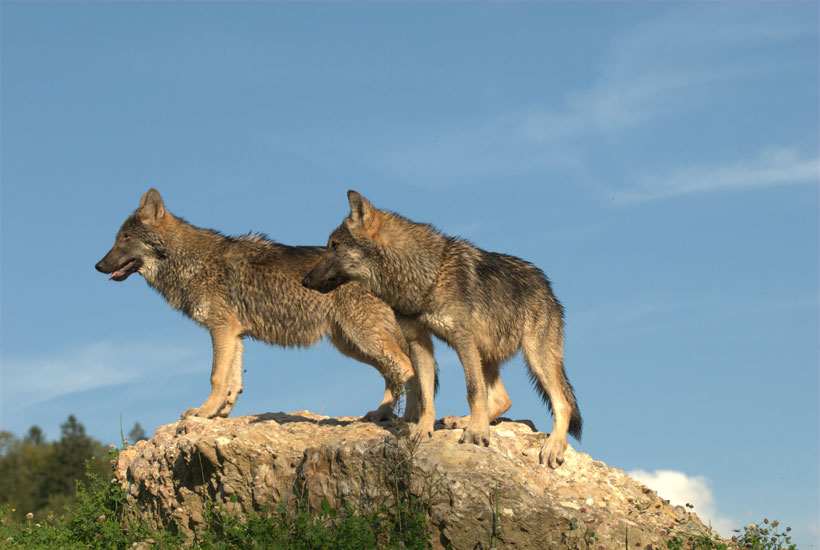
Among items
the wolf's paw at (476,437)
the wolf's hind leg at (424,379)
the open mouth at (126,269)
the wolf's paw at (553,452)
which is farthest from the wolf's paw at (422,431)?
the open mouth at (126,269)

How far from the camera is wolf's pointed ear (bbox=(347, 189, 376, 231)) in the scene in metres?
10.0

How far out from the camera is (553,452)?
9859 millimetres

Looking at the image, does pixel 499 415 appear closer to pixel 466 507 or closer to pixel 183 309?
pixel 466 507

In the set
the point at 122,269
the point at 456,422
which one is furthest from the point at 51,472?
the point at 456,422

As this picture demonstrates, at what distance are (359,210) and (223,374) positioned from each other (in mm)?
3400

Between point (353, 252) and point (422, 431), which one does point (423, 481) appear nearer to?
point (422, 431)

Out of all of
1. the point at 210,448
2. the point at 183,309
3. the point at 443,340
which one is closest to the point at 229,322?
the point at 183,309

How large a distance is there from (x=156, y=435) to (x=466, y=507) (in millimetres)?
4939

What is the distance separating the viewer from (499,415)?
426 inches

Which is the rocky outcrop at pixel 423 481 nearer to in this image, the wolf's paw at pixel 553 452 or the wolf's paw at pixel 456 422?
the wolf's paw at pixel 553 452

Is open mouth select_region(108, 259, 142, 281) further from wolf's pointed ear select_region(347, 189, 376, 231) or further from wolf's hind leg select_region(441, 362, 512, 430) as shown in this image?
wolf's hind leg select_region(441, 362, 512, 430)

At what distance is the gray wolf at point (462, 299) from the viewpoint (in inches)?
386

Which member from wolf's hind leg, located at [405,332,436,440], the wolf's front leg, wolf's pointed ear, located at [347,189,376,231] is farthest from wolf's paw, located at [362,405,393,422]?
wolf's pointed ear, located at [347,189,376,231]

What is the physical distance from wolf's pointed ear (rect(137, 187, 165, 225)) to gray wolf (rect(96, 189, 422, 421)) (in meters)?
0.01
